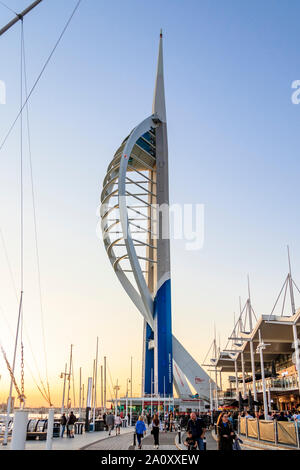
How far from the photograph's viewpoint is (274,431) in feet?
51.8

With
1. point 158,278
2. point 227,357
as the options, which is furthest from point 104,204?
point 227,357

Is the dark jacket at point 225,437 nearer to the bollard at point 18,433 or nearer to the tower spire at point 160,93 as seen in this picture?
the bollard at point 18,433

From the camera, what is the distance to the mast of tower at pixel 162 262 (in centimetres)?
4803

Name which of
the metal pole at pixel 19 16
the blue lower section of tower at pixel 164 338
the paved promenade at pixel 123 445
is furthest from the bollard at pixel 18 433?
the blue lower section of tower at pixel 164 338

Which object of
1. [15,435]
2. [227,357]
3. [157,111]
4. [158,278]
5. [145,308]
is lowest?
[15,435]

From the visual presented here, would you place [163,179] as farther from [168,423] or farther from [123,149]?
[168,423]

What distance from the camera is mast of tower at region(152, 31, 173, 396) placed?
48031 mm

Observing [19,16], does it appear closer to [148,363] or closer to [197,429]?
[197,429]

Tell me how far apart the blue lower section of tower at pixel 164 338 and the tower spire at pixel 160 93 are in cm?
2414

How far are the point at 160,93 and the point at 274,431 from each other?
53.7 meters

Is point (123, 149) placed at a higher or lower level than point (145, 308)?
higher
